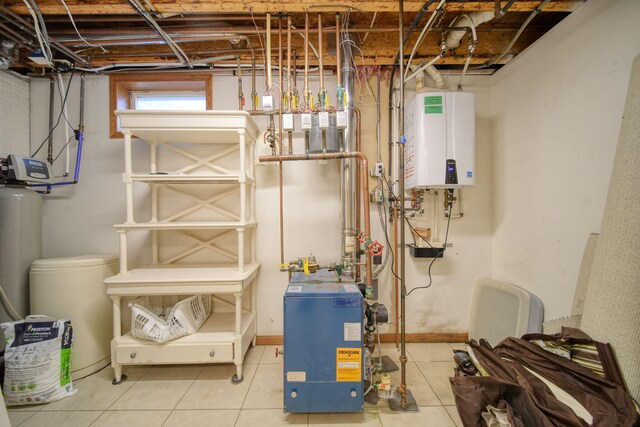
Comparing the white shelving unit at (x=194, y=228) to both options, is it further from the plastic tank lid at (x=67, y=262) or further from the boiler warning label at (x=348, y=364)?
the boiler warning label at (x=348, y=364)

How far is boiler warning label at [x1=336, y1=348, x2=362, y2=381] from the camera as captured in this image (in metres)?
1.35

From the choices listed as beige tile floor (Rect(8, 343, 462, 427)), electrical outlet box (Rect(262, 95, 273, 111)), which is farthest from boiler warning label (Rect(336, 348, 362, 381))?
electrical outlet box (Rect(262, 95, 273, 111))

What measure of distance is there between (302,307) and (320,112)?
132cm

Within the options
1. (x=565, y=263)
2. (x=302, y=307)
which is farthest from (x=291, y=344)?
(x=565, y=263)

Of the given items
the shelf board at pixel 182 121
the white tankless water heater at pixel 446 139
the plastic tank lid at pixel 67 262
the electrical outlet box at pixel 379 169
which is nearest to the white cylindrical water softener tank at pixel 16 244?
the plastic tank lid at pixel 67 262

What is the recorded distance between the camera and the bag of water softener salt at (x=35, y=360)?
1.46 m

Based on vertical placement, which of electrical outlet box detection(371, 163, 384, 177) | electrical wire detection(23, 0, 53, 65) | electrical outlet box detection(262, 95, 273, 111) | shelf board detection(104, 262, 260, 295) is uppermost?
electrical wire detection(23, 0, 53, 65)

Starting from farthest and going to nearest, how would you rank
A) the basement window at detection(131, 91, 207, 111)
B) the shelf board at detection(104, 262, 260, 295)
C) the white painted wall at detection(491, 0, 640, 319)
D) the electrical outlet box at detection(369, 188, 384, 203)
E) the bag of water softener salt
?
the basement window at detection(131, 91, 207, 111)
the electrical outlet box at detection(369, 188, 384, 203)
the shelf board at detection(104, 262, 260, 295)
the bag of water softener salt
the white painted wall at detection(491, 0, 640, 319)

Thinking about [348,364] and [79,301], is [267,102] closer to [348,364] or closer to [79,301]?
[348,364]

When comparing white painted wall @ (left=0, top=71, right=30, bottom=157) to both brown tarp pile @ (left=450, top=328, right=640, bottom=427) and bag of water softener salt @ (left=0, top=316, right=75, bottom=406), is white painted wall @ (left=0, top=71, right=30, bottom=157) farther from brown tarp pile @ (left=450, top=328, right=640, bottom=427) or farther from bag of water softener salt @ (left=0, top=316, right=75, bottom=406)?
brown tarp pile @ (left=450, top=328, right=640, bottom=427)

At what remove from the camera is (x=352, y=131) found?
6.10 ft

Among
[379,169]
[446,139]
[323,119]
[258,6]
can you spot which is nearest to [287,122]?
[323,119]

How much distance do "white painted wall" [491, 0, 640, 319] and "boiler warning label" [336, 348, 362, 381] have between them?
137cm

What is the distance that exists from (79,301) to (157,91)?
188 centimetres
